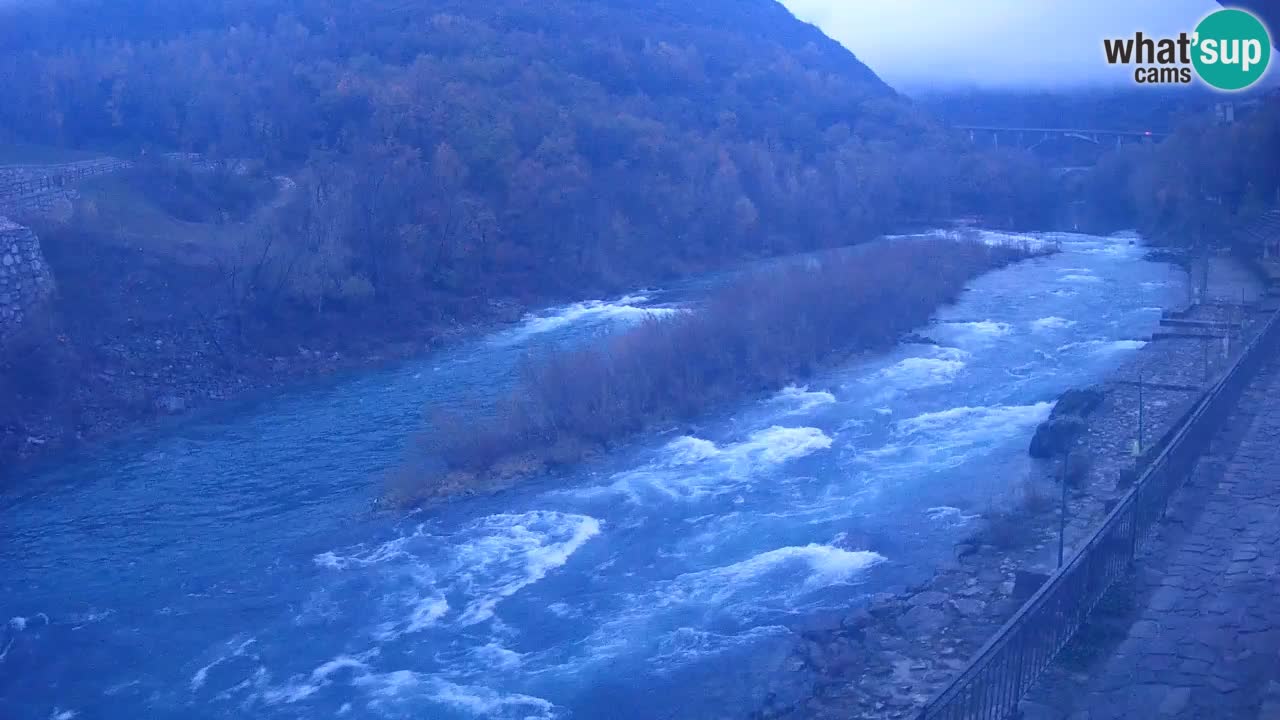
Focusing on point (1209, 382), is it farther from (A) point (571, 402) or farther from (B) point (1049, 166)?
(B) point (1049, 166)

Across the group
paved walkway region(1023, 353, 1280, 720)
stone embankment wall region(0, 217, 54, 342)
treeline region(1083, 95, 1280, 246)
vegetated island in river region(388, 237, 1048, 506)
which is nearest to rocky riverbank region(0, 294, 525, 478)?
stone embankment wall region(0, 217, 54, 342)

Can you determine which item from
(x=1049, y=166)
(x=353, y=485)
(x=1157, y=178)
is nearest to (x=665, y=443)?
(x=353, y=485)

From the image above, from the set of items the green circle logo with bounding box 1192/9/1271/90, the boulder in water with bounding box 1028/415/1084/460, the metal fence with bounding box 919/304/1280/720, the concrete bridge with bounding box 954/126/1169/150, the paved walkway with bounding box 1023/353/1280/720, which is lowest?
the boulder in water with bounding box 1028/415/1084/460

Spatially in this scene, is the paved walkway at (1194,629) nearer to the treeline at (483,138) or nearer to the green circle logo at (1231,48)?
the green circle logo at (1231,48)

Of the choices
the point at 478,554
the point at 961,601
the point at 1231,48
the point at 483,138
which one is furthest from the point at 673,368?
the point at 483,138

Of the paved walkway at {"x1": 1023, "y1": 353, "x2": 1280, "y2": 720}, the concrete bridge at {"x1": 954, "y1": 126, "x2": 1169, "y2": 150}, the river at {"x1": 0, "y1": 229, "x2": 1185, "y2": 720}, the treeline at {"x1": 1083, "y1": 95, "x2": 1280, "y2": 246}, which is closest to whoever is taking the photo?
the paved walkway at {"x1": 1023, "y1": 353, "x2": 1280, "y2": 720}

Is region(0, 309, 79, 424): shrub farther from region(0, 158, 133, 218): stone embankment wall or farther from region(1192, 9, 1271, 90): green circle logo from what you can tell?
region(1192, 9, 1271, 90): green circle logo
